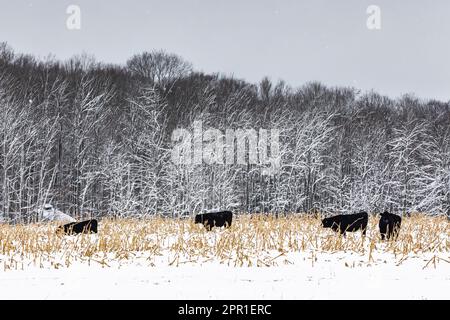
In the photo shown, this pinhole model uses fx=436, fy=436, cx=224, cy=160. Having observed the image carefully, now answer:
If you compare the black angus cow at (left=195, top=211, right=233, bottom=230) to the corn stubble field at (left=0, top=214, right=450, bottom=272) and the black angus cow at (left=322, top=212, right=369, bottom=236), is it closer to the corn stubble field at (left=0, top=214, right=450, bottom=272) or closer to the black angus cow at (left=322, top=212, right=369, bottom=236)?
the corn stubble field at (left=0, top=214, right=450, bottom=272)

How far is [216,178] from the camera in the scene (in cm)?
2862

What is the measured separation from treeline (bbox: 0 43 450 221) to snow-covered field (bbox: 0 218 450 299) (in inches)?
479

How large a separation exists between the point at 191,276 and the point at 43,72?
33.4 m

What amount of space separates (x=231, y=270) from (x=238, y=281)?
0.98 m

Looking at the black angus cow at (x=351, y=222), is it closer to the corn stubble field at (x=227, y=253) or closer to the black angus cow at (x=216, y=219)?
the corn stubble field at (x=227, y=253)

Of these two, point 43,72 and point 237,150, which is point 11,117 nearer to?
point 43,72

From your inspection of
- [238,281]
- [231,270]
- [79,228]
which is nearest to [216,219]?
[79,228]

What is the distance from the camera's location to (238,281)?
7324 millimetres

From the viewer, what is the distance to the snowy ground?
638 cm

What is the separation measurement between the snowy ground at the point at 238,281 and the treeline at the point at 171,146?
13.6 meters

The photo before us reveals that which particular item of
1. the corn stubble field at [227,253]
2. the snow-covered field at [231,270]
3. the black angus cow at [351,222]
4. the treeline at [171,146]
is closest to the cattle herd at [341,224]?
the black angus cow at [351,222]

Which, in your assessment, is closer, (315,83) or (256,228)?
(256,228)

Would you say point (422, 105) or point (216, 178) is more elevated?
point (422, 105)
